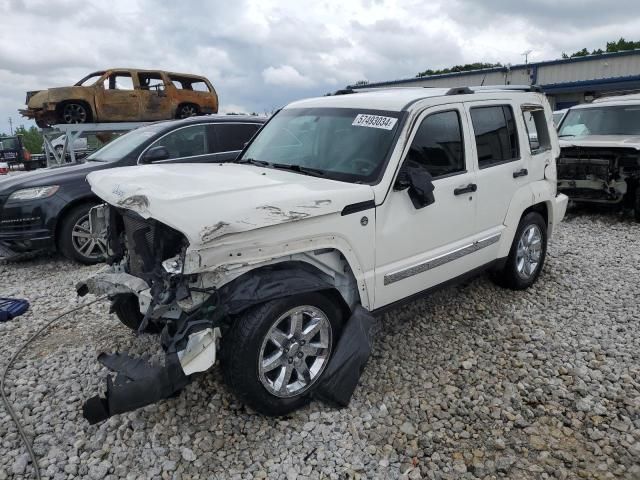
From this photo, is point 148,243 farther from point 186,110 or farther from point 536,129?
point 186,110

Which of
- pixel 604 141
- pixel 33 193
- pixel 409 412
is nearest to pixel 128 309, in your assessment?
pixel 409 412

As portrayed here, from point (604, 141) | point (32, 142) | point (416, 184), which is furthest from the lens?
point (32, 142)

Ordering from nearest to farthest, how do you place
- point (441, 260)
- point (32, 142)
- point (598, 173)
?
point (441, 260)
point (598, 173)
point (32, 142)

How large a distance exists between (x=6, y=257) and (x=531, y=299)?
6191 millimetres

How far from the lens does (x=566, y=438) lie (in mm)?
2822

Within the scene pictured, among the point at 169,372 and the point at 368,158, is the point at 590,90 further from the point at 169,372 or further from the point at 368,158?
the point at 169,372

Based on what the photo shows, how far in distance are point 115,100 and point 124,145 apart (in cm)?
571

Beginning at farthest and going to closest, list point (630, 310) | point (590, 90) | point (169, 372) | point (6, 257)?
point (590, 90) < point (6, 257) < point (630, 310) < point (169, 372)

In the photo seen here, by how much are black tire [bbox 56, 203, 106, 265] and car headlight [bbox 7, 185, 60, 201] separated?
12.1 inches

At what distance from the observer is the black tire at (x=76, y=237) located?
19.0ft

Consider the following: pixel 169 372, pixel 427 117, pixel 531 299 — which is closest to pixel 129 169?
pixel 169 372

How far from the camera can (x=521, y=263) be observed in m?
4.77

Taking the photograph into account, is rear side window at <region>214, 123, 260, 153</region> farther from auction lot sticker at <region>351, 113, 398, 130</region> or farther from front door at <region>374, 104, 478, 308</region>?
front door at <region>374, 104, 478, 308</region>

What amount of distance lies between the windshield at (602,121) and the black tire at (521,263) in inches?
189
